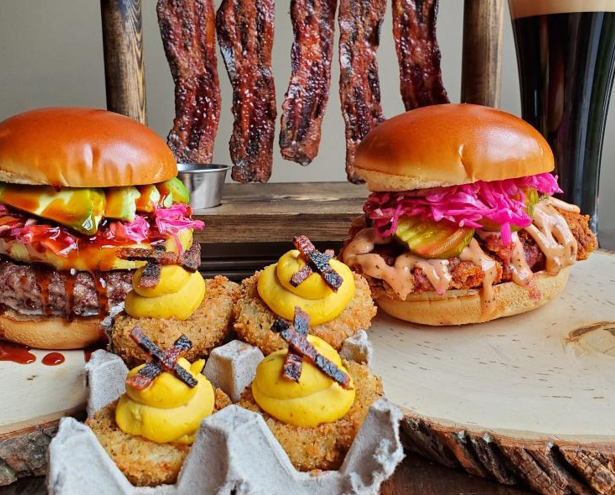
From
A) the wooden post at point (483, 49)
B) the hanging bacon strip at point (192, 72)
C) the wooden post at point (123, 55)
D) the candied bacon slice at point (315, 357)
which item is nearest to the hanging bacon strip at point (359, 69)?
the wooden post at point (483, 49)

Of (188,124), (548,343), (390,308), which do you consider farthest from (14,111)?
(548,343)

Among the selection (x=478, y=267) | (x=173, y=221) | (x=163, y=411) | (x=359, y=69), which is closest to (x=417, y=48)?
(x=359, y=69)

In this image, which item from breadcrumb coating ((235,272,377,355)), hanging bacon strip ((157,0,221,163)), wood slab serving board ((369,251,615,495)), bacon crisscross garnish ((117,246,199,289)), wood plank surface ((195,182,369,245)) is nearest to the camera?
wood slab serving board ((369,251,615,495))

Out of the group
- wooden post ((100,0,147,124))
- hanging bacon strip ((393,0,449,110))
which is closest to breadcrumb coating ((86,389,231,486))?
wooden post ((100,0,147,124))

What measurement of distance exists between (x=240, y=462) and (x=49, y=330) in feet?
3.30

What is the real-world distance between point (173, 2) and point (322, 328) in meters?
2.26

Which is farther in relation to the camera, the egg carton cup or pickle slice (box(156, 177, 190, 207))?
pickle slice (box(156, 177, 190, 207))

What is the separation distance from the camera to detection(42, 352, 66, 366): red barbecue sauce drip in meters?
1.87

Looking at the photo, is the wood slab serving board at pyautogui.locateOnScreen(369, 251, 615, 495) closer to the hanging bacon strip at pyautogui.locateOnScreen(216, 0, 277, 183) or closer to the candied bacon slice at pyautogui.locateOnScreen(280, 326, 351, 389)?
the candied bacon slice at pyautogui.locateOnScreen(280, 326, 351, 389)

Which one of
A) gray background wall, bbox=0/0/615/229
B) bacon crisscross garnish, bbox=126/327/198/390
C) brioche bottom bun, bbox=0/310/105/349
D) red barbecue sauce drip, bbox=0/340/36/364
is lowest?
red barbecue sauce drip, bbox=0/340/36/364

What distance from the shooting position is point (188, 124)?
333 cm

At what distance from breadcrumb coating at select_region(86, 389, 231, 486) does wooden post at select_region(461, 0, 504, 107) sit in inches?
95.0

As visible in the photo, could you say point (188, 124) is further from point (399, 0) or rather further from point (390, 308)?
point (390, 308)

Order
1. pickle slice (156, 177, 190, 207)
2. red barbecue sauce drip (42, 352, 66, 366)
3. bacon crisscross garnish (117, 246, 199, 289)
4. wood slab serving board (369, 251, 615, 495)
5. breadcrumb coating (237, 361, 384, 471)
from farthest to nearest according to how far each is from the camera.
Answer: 1. pickle slice (156, 177, 190, 207)
2. red barbecue sauce drip (42, 352, 66, 366)
3. bacon crisscross garnish (117, 246, 199, 289)
4. wood slab serving board (369, 251, 615, 495)
5. breadcrumb coating (237, 361, 384, 471)
